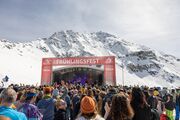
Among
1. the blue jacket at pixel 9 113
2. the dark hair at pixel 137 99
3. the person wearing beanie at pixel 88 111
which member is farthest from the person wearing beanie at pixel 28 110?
the blue jacket at pixel 9 113

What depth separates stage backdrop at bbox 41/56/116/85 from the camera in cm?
3553

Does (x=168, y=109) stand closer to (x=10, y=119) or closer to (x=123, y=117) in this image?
(x=123, y=117)

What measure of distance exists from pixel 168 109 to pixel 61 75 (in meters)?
27.3

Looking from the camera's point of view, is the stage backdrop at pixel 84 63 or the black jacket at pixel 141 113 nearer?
the black jacket at pixel 141 113

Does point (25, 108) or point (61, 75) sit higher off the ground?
point (61, 75)

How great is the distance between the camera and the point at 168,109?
13195 mm

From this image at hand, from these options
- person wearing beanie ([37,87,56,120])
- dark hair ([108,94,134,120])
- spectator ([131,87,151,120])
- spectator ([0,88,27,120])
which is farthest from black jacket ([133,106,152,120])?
person wearing beanie ([37,87,56,120])

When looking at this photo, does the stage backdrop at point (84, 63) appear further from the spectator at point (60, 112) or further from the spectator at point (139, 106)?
the spectator at point (139, 106)

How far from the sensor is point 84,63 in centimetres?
3812

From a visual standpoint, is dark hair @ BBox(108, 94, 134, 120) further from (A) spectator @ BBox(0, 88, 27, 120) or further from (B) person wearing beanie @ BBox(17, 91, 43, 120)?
(B) person wearing beanie @ BBox(17, 91, 43, 120)

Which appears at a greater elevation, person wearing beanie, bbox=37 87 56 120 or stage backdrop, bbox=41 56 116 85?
stage backdrop, bbox=41 56 116 85

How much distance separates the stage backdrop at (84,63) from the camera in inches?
1399

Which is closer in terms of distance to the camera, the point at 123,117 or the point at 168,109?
the point at 123,117

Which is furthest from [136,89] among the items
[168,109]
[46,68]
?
[46,68]
